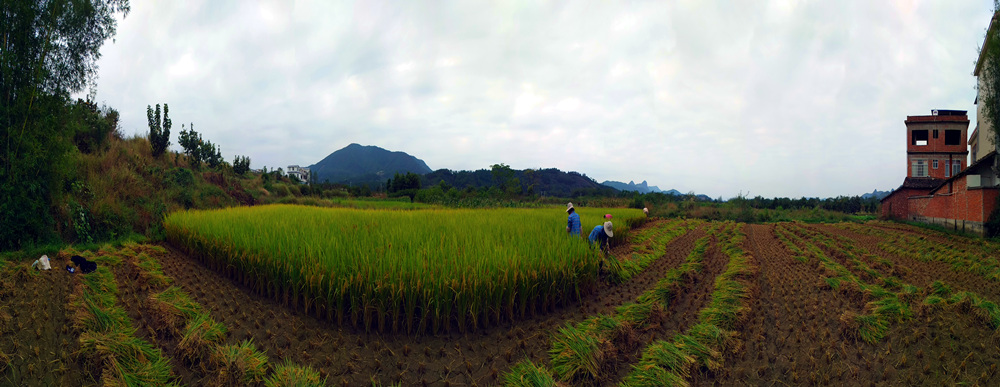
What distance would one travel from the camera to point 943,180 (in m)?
23.0

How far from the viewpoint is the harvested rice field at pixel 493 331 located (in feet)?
9.74

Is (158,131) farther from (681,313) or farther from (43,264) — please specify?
(681,313)

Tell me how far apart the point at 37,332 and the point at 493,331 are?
442 cm

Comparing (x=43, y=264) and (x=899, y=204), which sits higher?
(x=899, y=204)

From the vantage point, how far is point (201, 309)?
4070mm

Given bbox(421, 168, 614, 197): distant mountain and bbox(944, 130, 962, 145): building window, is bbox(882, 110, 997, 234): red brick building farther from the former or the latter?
bbox(421, 168, 614, 197): distant mountain

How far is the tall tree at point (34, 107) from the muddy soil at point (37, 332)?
2.72 metres

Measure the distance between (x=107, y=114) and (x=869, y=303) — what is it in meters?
24.0

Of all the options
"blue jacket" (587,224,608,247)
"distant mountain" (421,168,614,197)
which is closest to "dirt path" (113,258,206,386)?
"blue jacket" (587,224,608,247)

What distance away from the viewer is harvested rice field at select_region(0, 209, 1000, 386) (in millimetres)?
2969

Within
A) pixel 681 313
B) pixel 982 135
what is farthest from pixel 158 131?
pixel 982 135

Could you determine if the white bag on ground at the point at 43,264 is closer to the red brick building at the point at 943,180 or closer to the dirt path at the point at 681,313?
the dirt path at the point at 681,313

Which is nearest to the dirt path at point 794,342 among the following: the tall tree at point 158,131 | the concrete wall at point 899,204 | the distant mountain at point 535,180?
the tall tree at point 158,131

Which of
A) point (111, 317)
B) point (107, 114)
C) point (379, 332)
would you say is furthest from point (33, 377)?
point (107, 114)
